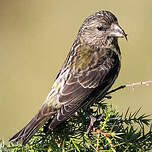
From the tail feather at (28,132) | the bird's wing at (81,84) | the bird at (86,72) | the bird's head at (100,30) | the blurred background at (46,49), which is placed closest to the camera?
the tail feather at (28,132)

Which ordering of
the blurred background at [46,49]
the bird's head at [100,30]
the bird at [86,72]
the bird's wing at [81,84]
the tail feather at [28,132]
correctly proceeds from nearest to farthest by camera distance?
the tail feather at [28,132] < the bird at [86,72] < the bird's wing at [81,84] < the bird's head at [100,30] < the blurred background at [46,49]

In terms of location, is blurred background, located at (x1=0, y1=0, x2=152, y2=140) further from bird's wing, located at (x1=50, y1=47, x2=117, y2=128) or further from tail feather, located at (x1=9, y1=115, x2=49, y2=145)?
tail feather, located at (x1=9, y1=115, x2=49, y2=145)

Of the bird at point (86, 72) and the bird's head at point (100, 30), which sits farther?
the bird's head at point (100, 30)

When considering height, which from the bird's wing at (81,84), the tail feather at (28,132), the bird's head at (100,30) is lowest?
the tail feather at (28,132)

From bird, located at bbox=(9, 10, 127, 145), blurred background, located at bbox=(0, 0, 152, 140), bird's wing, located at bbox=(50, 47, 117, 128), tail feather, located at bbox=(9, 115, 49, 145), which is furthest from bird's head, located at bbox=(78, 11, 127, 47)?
blurred background, located at bbox=(0, 0, 152, 140)

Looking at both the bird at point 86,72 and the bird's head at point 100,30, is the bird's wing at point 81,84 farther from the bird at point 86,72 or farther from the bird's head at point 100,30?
the bird's head at point 100,30

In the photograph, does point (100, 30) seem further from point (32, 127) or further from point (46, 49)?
point (46, 49)

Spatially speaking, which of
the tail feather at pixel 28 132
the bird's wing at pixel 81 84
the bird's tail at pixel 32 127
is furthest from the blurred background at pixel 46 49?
the tail feather at pixel 28 132

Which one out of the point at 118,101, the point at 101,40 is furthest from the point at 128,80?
the point at 101,40
